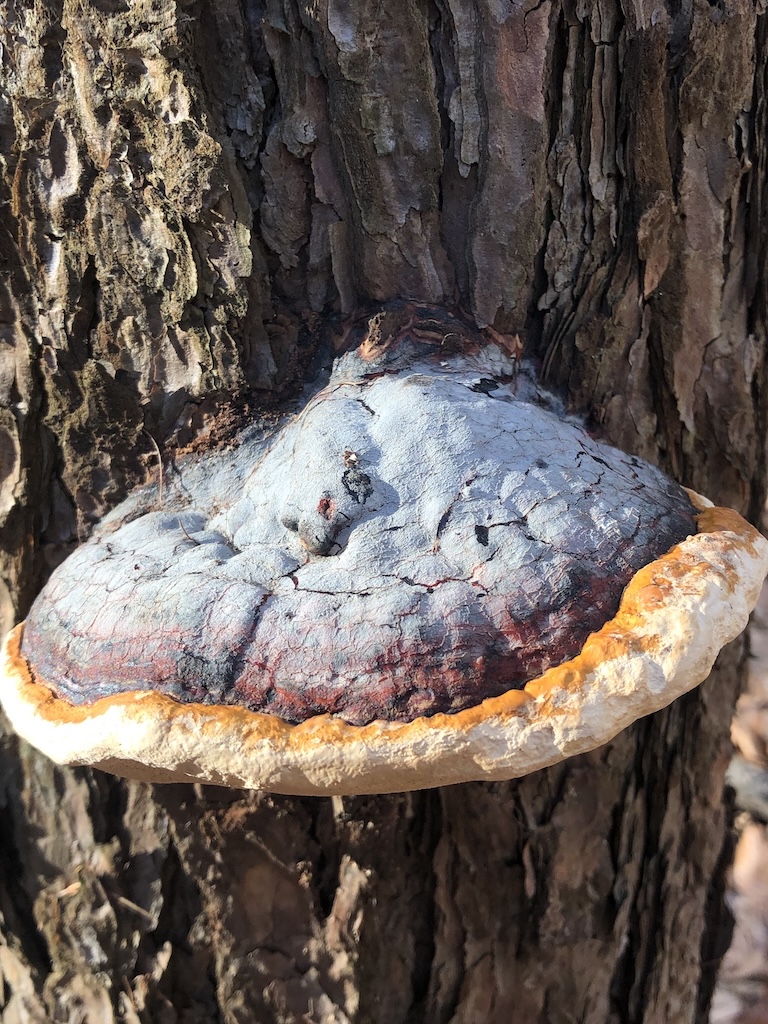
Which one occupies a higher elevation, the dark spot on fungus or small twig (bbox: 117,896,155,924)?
the dark spot on fungus

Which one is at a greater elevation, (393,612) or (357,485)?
(357,485)

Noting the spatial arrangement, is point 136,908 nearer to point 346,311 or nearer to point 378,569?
point 378,569

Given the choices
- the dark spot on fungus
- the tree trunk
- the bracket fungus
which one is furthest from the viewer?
the tree trunk

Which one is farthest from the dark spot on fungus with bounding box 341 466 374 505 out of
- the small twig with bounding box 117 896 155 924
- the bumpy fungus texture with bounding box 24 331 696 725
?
the small twig with bounding box 117 896 155 924

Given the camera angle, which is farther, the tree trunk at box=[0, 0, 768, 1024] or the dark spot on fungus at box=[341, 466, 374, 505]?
the tree trunk at box=[0, 0, 768, 1024]

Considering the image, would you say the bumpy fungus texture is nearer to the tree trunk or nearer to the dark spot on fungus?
the dark spot on fungus

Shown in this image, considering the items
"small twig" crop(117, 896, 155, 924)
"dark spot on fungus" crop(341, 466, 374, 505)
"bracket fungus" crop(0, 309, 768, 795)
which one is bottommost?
"small twig" crop(117, 896, 155, 924)

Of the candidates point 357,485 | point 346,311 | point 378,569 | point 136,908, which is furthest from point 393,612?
point 136,908

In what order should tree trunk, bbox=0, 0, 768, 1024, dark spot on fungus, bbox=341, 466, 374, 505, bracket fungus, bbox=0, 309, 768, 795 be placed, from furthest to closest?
tree trunk, bbox=0, 0, 768, 1024, dark spot on fungus, bbox=341, 466, 374, 505, bracket fungus, bbox=0, 309, 768, 795
